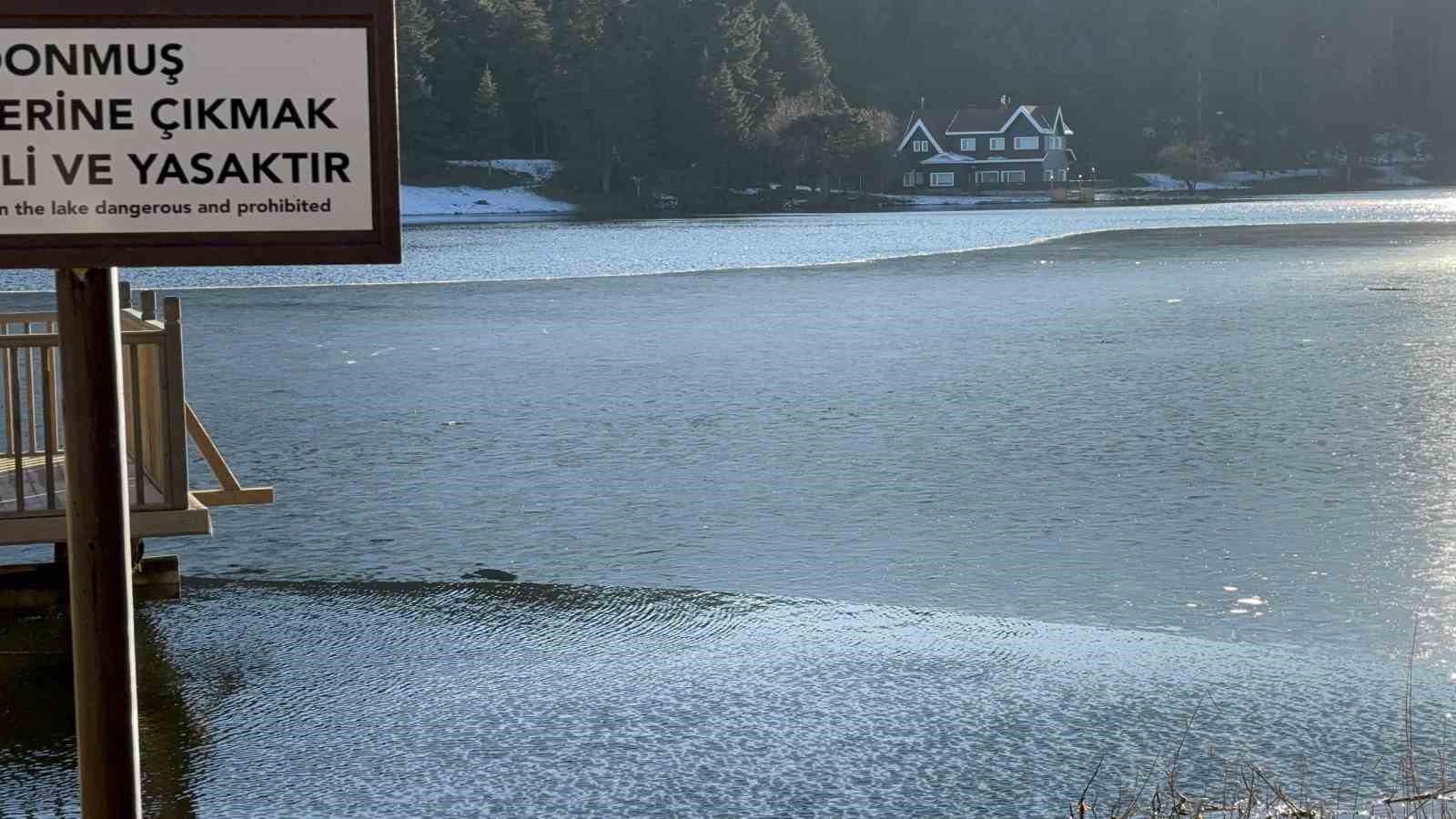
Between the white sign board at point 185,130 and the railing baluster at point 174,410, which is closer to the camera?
the white sign board at point 185,130

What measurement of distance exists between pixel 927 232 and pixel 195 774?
50.9m

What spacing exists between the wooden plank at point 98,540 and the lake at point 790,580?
154 centimetres

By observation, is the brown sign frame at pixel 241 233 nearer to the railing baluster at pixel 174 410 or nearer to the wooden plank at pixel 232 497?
the railing baluster at pixel 174 410

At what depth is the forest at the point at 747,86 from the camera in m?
120

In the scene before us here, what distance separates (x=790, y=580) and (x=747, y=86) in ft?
397

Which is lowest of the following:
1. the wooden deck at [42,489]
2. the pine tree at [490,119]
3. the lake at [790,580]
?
the lake at [790,580]

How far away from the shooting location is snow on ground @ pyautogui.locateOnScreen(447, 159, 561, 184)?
119875 millimetres

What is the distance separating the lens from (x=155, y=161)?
3525 mm

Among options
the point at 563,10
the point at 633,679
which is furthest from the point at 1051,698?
the point at 563,10

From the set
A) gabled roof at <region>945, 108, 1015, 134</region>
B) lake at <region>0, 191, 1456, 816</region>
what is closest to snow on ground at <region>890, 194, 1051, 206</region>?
gabled roof at <region>945, 108, 1015, 134</region>

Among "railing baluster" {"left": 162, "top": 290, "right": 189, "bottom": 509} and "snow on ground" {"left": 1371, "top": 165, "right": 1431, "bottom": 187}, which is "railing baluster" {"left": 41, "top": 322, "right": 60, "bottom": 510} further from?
"snow on ground" {"left": 1371, "top": 165, "right": 1431, "bottom": 187}

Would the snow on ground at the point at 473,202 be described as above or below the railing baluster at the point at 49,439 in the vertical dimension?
above

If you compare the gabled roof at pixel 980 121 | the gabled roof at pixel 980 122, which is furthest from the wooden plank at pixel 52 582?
the gabled roof at pixel 980 122

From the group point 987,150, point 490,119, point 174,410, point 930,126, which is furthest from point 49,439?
point 930,126
